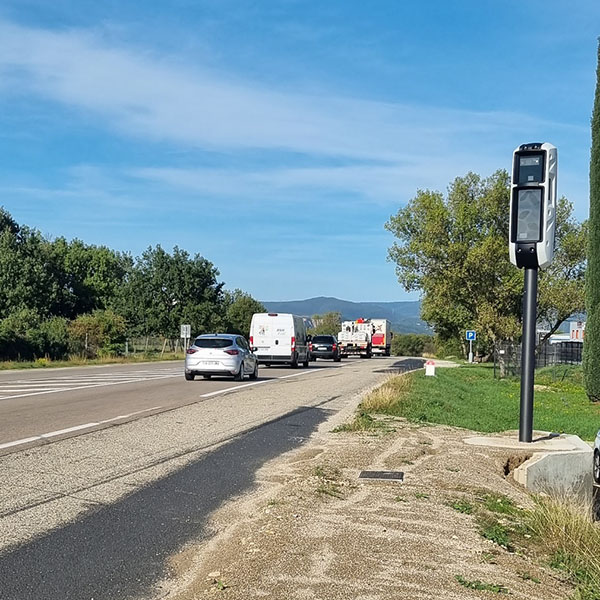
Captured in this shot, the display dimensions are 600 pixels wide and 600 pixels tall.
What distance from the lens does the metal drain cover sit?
8566 mm

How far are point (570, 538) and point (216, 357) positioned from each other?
19417 mm

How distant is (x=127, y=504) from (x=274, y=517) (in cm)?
162

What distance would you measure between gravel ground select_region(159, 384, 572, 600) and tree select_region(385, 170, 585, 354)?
32.8 meters

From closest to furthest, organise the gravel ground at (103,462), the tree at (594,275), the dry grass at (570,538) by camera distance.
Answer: the dry grass at (570,538), the gravel ground at (103,462), the tree at (594,275)

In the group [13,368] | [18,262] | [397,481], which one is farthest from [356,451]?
[18,262]

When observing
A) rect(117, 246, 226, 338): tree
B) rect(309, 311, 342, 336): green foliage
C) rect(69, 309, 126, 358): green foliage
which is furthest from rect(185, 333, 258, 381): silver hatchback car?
rect(309, 311, 342, 336): green foliage

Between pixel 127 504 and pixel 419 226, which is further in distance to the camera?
pixel 419 226

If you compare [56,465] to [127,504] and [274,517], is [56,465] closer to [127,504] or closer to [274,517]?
[127,504]

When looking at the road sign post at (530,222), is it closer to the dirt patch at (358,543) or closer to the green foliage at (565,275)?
the dirt patch at (358,543)

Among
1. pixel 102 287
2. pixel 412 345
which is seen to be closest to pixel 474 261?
pixel 102 287

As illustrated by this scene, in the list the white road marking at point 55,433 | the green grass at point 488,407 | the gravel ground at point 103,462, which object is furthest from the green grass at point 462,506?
the green grass at point 488,407

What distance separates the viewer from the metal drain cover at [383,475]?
8.57m

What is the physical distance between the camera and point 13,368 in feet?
122

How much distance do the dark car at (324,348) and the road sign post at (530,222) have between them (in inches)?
1549
